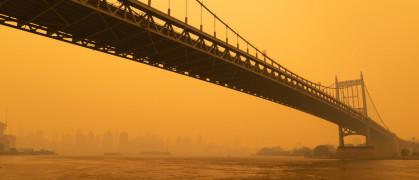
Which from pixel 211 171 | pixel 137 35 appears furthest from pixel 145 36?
pixel 211 171

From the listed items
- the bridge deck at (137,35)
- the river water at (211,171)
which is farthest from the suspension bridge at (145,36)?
the river water at (211,171)

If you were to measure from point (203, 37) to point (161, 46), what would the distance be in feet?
13.4

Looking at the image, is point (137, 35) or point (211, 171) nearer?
point (137, 35)

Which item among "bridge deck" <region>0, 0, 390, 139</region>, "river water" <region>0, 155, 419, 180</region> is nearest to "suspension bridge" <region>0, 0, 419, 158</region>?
"bridge deck" <region>0, 0, 390, 139</region>

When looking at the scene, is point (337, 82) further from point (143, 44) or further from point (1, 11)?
point (1, 11)

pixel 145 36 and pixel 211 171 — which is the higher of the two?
pixel 145 36

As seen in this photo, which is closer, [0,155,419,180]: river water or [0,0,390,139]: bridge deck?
[0,0,390,139]: bridge deck

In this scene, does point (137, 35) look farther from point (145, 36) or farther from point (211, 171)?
point (211, 171)

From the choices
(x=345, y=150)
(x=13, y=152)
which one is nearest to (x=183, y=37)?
(x=345, y=150)

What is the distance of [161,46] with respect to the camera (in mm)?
29469

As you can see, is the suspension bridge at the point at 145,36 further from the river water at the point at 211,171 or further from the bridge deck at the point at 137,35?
the river water at the point at 211,171

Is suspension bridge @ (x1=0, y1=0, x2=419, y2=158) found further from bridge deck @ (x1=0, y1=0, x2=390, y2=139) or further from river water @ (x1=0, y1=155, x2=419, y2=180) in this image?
river water @ (x1=0, y1=155, x2=419, y2=180)

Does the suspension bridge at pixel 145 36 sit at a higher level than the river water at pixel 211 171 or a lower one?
higher

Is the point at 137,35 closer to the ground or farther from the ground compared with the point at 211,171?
farther from the ground
